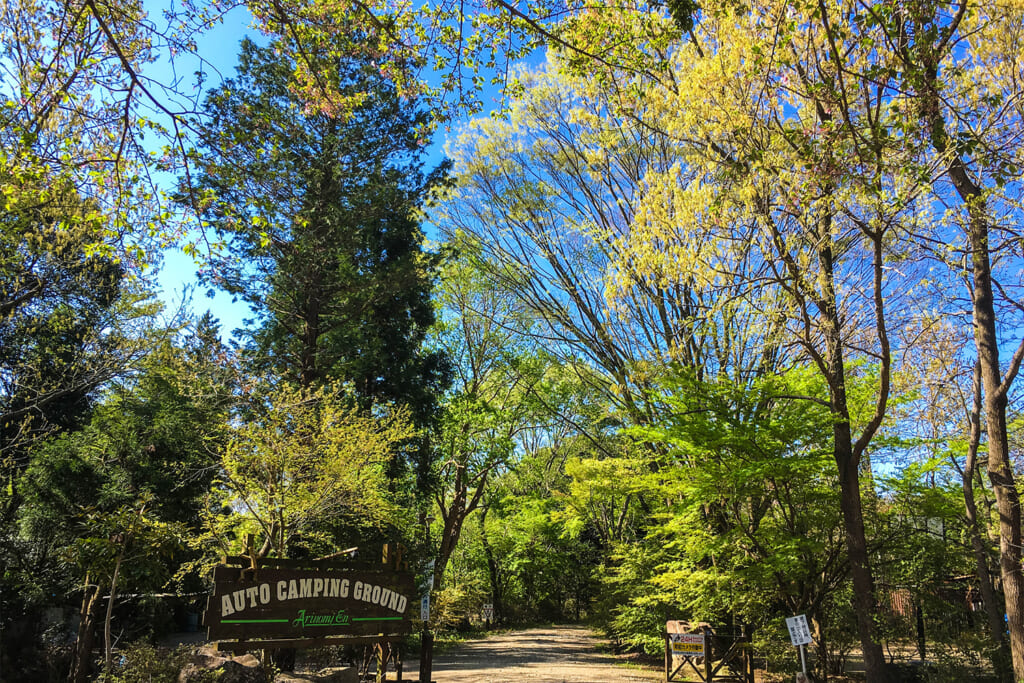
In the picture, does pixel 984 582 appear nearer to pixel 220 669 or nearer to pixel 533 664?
pixel 533 664

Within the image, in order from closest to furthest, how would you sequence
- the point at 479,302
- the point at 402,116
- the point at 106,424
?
1. the point at 106,424
2. the point at 402,116
3. the point at 479,302

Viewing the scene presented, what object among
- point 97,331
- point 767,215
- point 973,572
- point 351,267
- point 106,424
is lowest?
point 973,572

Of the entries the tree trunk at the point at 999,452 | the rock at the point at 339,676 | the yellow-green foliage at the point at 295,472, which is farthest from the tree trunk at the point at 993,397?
the yellow-green foliage at the point at 295,472

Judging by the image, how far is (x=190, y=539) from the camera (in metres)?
11.8

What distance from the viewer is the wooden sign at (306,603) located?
740cm

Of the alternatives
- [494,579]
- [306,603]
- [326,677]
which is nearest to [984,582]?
[306,603]

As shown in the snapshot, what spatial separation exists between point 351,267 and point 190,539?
8.26 m

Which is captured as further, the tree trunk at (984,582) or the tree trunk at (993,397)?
the tree trunk at (984,582)

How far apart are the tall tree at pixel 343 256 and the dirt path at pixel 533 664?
6.88 m

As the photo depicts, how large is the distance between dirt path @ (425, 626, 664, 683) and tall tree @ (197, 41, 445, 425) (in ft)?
22.6

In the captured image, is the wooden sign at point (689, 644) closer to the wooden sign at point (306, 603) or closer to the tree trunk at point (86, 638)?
the wooden sign at point (306, 603)

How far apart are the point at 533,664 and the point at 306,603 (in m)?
9.13

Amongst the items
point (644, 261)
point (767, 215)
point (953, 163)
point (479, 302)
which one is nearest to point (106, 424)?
point (479, 302)

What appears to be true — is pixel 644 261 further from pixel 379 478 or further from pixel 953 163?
pixel 379 478
